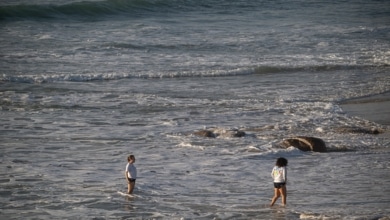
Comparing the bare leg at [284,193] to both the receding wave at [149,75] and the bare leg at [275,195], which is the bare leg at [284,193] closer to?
the bare leg at [275,195]

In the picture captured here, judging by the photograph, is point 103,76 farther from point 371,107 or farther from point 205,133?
point 205,133

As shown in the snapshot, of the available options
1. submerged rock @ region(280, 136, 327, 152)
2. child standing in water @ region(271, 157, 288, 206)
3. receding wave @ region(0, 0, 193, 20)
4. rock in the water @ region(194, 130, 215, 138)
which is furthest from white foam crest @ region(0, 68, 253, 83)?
child standing in water @ region(271, 157, 288, 206)

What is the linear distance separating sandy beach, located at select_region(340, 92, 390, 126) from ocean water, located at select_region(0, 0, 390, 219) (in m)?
0.37

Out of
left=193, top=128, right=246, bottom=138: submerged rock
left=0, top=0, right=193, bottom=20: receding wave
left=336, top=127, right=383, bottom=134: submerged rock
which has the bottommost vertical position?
left=193, top=128, right=246, bottom=138: submerged rock

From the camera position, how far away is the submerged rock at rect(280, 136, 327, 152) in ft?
55.3

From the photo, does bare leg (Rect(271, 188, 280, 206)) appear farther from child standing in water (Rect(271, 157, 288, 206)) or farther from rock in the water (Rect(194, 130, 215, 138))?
rock in the water (Rect(194, 130, 215, 138))

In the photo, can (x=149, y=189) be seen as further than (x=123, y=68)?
No

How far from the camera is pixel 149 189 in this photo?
47.7 feet

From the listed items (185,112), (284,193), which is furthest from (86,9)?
(284,193)

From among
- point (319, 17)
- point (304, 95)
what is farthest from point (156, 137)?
point (319, 17)

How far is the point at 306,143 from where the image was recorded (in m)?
16.9

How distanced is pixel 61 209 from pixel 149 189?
1885 mm

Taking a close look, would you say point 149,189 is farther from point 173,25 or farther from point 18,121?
point 173,25

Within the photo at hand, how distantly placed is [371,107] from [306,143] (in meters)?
5.21
